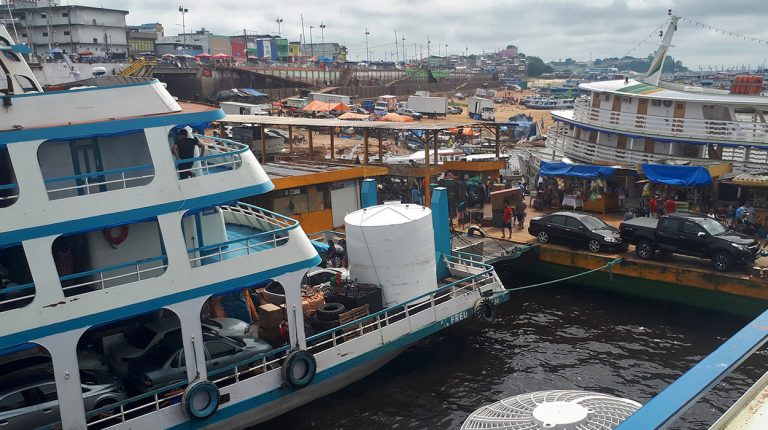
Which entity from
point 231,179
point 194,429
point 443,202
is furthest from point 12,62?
point 443,202

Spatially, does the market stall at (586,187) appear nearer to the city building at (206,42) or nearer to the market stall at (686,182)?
the market stall at (686,182)

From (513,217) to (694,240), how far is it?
24.3 ft

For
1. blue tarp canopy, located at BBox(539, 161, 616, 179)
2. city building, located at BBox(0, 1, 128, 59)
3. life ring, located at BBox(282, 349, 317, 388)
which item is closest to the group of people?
blue tarp canopy, located at BBox(539, 161, 616, 179)

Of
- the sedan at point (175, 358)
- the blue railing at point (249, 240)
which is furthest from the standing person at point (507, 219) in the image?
the sedan at point (175, 358)

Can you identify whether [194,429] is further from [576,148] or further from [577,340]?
[576,148]

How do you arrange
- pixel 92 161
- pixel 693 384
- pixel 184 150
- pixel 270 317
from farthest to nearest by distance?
pixel 270 317
pixel 184 150
pixel 92 161
pixel 693 384

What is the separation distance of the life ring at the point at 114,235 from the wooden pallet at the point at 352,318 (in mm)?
5038

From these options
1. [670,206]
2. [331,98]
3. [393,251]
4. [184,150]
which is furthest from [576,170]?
[331,98]

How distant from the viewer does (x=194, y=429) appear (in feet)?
39.4

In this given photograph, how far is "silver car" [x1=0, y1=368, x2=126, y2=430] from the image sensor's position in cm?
1075

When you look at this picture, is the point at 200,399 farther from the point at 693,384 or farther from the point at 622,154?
the point at 622,154

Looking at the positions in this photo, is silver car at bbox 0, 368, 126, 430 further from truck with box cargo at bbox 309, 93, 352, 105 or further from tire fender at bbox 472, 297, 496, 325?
truck with box cargo at bbox 309, 93, 352, 105

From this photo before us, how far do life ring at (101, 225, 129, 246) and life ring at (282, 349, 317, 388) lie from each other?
4148 millimetres

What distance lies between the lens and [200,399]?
11961 millimetres
